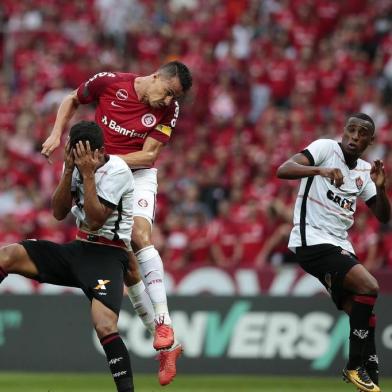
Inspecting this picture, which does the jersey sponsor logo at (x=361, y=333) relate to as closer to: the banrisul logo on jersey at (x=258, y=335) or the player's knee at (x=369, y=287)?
the player's knee at (x=369, y=287)

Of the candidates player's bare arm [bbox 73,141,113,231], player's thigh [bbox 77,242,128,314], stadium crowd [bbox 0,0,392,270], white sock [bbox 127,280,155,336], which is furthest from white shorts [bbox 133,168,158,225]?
stadium crowd [bbox 0,0,392,270]

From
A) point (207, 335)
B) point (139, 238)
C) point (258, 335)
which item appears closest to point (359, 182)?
point (139, 238)

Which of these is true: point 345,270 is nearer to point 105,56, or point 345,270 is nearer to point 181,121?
point 181,121

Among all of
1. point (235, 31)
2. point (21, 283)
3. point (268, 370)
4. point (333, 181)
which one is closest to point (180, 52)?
point (235, 31)

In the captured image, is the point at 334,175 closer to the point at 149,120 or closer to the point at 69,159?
the point at 149,120

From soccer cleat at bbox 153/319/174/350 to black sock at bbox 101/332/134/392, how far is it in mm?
894

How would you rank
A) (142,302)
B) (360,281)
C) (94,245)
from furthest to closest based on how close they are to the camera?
1. (142,302)
2. (360,281)
3. (94,245)

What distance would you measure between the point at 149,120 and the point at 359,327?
8.60 feet

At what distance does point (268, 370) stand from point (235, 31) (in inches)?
319

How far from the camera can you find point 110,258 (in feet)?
29.1

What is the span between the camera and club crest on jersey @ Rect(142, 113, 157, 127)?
10219mm

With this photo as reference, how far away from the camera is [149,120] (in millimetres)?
10234

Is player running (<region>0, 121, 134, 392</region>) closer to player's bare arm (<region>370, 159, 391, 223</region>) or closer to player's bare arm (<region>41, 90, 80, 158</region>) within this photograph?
player's bare arm (<region>41, 90, 80, 158</region>)

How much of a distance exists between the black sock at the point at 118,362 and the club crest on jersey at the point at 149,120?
2375 mm
